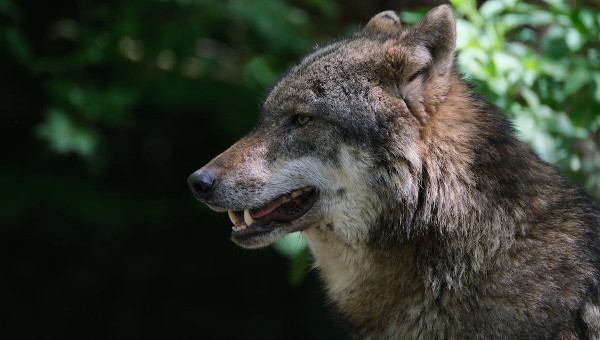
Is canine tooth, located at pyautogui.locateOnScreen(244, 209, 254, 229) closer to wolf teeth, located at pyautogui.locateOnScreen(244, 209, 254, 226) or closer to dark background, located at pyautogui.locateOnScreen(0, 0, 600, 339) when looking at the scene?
wolf teeth, located at pyautogui.locateOnScreen(244, 209, 254, 226)

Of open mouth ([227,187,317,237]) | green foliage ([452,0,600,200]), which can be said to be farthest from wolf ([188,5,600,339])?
green foliage ([452,0,600,200])

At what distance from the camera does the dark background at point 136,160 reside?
7098 millimetres

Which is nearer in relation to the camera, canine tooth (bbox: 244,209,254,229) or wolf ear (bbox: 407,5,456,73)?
wolf ear (bbox: 407,5,456,73)

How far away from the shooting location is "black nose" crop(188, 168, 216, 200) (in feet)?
12.1

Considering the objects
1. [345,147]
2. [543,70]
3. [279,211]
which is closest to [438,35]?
[345,147]

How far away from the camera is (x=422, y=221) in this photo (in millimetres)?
3566

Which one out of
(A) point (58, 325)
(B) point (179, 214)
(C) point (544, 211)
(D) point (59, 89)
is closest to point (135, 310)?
(A) point (58, 325)

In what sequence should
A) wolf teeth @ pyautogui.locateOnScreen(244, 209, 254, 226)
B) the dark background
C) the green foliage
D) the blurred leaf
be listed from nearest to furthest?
wolf teeth @ pyautogui.locateOnScreen(244, 209, 254, 226), the green foliage, the blurred leaf, the dark background

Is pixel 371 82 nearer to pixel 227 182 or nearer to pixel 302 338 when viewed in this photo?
pixel 227 182

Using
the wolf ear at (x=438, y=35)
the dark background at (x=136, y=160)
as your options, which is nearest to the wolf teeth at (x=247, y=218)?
the wolf ear at (x=438, y=35)

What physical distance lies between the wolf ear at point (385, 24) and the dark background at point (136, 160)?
6.38 feet

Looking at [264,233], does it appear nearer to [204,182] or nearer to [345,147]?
[204,182]

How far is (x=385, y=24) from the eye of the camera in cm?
441

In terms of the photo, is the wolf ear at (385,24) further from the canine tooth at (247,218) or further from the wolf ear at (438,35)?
the canine tooth at (247,218)
